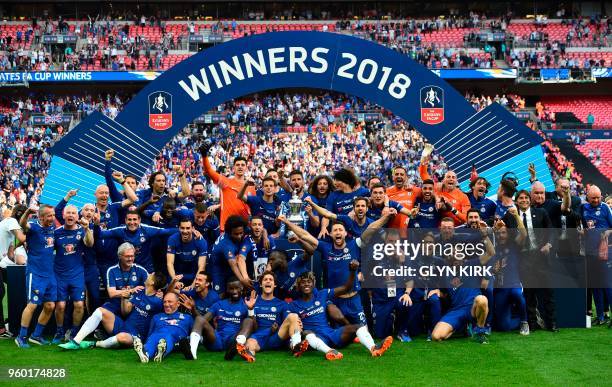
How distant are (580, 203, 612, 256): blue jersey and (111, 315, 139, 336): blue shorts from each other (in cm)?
543

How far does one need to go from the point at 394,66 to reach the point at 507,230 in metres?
3.47

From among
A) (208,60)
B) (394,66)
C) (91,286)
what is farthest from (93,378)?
(394,66)

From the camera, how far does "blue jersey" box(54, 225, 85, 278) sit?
373 inches

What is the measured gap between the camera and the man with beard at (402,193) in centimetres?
1005

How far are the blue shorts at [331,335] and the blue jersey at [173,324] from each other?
1.31 m

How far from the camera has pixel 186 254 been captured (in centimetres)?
949

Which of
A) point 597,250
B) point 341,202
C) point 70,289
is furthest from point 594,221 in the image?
point 70,289

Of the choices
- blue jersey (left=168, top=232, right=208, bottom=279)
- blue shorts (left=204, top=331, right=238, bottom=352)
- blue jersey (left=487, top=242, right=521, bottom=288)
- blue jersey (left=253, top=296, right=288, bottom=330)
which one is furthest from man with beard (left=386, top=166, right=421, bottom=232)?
blue shorts (left=204, top=331, right=238, bottom=352)

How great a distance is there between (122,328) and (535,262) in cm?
469

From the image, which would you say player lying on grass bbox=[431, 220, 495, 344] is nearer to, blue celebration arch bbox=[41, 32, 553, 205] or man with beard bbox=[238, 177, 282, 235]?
man with beard bbox=[238, 177, 282, 235]

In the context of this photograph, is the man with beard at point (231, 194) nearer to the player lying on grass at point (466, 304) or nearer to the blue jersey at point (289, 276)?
the blue jersey at point (289, 276)

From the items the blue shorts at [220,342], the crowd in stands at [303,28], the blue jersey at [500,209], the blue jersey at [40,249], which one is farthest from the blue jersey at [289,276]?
the crowd in stands at [303,28]

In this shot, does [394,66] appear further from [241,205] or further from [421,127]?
[241,205]

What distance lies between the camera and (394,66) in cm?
1216
